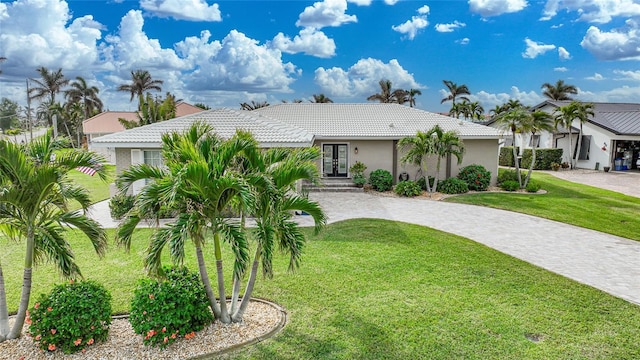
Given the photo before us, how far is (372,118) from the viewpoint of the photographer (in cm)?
2309

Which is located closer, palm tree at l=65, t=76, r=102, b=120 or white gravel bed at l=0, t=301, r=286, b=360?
white gravel bed at l=0, t=301, r=286, b=360

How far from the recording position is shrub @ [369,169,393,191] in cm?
1961

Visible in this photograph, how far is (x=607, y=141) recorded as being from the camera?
1109 inches

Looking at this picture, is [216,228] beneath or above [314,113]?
beneath

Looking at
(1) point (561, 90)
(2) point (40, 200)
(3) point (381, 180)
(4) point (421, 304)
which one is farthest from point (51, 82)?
(1) point (561, 90)

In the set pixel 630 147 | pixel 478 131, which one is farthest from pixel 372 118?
pixel 630 147

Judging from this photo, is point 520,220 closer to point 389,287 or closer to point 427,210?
point 427,210

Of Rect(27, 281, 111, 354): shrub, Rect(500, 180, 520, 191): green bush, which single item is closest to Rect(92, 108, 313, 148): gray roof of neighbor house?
Rect(27, 281, 111, 354): shrub

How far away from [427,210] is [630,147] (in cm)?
2346

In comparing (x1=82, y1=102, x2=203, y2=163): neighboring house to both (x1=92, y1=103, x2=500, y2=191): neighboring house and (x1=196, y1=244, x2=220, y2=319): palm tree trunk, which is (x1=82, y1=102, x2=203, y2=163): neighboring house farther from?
(x1=196, y1=244, x2=220, y2=319): palm tree trunk

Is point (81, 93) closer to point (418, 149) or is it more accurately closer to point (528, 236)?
point (418, 149)

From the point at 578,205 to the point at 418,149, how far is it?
694cm

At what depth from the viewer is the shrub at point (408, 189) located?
18625 mm

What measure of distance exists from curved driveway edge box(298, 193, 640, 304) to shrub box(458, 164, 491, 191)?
3.82 m
